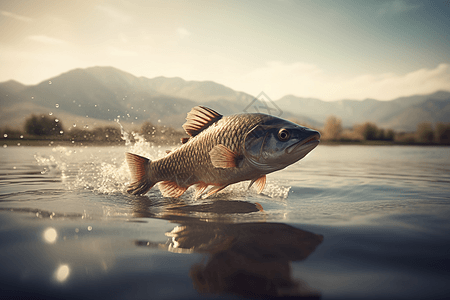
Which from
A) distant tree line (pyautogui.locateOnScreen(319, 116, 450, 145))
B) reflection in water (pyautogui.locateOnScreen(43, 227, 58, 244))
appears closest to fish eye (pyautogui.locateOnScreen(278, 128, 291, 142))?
reflection in water (pyautogui.locateOnScreen(43, 227, 58, 244))

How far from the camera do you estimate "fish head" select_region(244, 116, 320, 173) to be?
11.3ft

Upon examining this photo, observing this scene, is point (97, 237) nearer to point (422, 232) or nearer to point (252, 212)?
point (252, 212)

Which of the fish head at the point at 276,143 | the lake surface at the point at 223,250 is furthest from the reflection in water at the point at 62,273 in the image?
the fish head at the point at 276,143

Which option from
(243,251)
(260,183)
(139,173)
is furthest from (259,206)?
(139,173)

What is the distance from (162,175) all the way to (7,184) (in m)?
4.72

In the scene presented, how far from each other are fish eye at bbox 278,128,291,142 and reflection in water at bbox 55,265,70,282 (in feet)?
8.85

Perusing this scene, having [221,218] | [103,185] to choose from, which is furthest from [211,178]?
[103,185]

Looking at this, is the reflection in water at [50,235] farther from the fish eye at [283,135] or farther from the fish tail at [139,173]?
the fish eye at [283,135]

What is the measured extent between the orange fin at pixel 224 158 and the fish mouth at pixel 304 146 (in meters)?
0.71

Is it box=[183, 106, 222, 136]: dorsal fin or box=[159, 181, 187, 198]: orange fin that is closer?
box=[183, 106, 222, 136]: dorsal fin

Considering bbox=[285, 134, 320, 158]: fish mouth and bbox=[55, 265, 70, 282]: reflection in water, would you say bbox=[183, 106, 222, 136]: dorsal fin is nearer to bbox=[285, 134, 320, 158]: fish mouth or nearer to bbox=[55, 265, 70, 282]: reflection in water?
bbox=[285, 134, 320, 158]: fish mouth

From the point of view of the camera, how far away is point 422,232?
3000 mm

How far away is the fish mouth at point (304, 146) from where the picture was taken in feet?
11.2

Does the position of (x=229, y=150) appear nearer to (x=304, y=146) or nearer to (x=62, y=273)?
(x=304, y=146)
